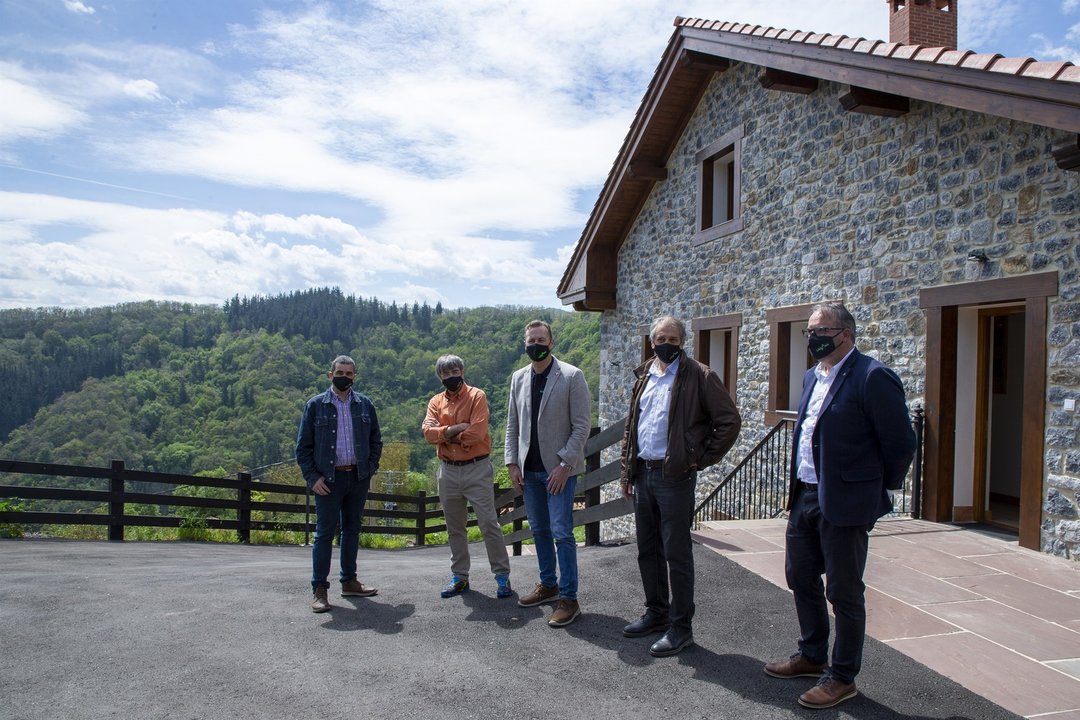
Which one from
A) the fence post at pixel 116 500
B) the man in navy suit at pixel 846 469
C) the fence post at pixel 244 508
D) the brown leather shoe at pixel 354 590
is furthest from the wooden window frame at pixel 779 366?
the fence post at pixel 116 500

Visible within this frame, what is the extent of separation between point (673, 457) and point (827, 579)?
3.01 feet

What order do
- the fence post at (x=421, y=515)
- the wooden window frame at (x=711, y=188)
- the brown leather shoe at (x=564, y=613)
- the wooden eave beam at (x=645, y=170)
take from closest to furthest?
the brown leather shoe at (x=564, y=613) → the wooden window frame at (x=711, y=188) → the wooden eave beam at (x=645, y=170) → the fence post at (x=421, y=515)

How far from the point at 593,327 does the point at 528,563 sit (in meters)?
54.9

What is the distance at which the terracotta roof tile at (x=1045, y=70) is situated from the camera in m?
4.95

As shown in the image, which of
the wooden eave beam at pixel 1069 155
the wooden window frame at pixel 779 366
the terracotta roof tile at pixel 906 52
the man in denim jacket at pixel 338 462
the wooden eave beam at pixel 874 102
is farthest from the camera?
the wooden window frame at pixel 779 366

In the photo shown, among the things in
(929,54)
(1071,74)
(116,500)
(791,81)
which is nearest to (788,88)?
(791,81)

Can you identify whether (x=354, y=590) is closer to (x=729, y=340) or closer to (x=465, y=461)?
(x=465, y=461)

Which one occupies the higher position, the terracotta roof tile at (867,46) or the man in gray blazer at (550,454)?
the terracotta roof tile at (867,46)

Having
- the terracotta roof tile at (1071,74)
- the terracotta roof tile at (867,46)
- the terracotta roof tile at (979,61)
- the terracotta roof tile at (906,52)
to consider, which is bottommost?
the terracotta roof tile at (1071,74)

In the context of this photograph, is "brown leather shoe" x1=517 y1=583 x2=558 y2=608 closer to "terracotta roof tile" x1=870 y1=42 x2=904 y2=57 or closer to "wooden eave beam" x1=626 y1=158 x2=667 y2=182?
"terracotta roof tile" x1=870 y1=42 x2=904 y2=57

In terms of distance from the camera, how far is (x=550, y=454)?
14.8ft

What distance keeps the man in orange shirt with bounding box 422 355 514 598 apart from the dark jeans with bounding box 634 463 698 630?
1368 mm

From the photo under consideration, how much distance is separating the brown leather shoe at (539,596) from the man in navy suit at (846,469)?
6.02ft

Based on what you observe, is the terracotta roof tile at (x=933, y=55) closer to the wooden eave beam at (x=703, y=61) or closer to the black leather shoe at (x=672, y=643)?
the wooden eave beam at (x=703, y=61)
